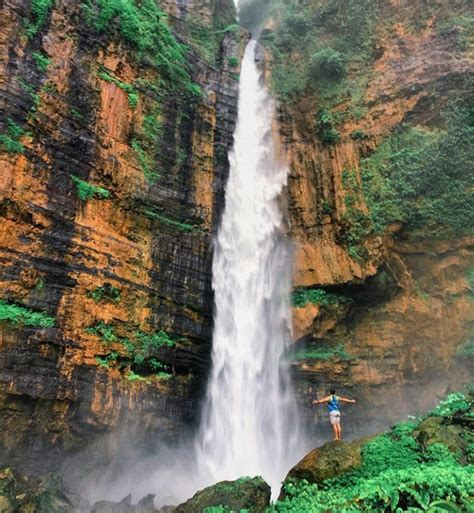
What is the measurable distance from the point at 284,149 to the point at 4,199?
9808mm

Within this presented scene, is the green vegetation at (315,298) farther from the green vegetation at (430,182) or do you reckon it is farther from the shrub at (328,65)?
the shrub at (328,65)

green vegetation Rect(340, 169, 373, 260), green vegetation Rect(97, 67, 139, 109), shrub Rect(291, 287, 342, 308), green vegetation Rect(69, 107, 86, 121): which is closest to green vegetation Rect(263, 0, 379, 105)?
green vegetation Rect(340, 169, 373, 260)

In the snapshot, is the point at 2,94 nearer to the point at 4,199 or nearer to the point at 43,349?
the point at 4,199

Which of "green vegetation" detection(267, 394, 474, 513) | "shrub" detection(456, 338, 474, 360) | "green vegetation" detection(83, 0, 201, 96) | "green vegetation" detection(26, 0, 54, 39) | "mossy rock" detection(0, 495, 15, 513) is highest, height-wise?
"green vegetation" detection(83, 0, 201, 96)

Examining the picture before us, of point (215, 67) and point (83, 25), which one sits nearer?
point (83, 25)

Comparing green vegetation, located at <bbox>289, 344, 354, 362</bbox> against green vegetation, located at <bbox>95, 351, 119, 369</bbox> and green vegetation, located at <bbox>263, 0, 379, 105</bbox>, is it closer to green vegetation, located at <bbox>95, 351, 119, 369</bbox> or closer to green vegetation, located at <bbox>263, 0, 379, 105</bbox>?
green vegetation, located at <bbox>95, 351, 119, 369</bbox>

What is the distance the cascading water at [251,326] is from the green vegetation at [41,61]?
630 centimetres

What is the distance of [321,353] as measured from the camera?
12.9 meters

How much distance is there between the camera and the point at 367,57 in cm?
1577

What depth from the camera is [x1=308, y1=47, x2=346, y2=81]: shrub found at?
15.8 m

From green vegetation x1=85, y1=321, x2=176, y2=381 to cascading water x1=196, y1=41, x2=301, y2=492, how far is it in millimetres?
1685

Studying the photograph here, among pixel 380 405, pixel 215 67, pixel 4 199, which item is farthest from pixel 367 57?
pixel 4 199

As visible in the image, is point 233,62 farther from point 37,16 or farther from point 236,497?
point 236,497

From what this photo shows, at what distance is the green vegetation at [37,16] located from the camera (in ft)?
33.6
